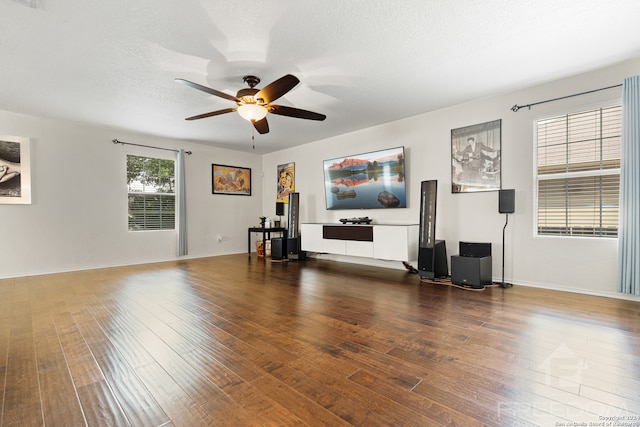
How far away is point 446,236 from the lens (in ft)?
15.1

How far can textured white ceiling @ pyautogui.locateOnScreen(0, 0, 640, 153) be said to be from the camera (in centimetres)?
231

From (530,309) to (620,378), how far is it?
1.28m

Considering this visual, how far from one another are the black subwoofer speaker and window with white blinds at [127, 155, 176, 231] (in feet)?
18.9

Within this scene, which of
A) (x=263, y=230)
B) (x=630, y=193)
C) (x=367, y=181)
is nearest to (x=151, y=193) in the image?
(x=263, y=230)

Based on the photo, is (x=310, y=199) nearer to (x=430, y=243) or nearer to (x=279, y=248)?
(x=279, y=248)

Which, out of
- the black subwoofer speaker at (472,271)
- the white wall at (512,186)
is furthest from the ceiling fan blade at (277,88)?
the black subwoofer speaker at (472,271)

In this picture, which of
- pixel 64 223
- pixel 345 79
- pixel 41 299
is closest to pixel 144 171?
pixel 64 223

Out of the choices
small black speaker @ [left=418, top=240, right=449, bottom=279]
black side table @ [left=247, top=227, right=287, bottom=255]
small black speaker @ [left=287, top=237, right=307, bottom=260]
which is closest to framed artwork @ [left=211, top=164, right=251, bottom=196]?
black side table @ [left=247, top=227, right=287, bottom=255]

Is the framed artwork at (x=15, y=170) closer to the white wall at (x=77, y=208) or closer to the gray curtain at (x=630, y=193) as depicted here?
the white wall at (x=77, y=208)

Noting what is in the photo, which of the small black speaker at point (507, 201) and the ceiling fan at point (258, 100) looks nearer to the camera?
the ceiling fan at point (258, 100)

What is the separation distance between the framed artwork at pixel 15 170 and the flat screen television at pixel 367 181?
5199mm

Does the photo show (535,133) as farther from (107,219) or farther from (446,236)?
(107,219)

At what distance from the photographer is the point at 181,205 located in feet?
20.9

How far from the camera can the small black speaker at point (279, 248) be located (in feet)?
21.0
